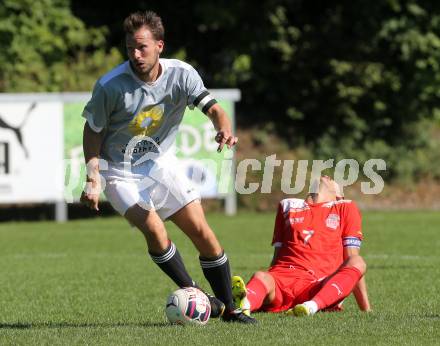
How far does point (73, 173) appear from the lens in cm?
2120

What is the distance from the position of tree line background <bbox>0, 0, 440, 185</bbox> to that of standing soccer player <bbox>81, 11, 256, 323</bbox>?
18914mm

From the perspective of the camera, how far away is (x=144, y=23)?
743cm

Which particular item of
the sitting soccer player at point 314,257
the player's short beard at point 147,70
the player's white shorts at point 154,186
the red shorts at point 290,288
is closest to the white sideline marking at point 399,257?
the sitting soccer player at point 314,257

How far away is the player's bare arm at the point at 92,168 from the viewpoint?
732 cm

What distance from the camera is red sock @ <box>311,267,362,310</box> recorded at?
26.8ft

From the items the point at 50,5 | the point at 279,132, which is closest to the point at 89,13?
the point at 50,5

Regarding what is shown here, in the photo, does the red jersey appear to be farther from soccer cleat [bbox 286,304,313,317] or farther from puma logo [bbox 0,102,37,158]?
puma logo [bbox 0,102,37,158]

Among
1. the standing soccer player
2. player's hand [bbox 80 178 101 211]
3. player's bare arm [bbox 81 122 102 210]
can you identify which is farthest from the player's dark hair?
player's hand [bbox 80 178 101 211]

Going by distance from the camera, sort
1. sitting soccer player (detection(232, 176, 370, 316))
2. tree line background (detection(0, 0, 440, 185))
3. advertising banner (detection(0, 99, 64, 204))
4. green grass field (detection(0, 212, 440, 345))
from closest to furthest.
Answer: green grass field (detection(0, 212, 440, 345))
sitting soccer player (detection(232, 176, 370, 316))
advertising banner (detection(0, 99, 64, 204))
tree line background (detection(0, 0, 440, 185))

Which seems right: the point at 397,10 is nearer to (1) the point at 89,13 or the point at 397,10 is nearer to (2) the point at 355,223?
(1) the point at 89,13

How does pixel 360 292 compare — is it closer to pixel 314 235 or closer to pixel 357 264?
pixel 357 264

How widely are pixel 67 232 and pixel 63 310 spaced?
9933 mm

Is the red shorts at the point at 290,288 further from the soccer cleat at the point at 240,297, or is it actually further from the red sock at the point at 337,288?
the soccer cleat at the point at 240,297

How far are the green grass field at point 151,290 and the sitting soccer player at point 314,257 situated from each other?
0.22 m
